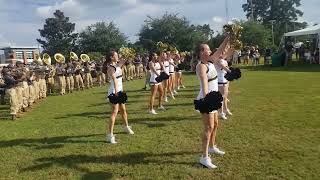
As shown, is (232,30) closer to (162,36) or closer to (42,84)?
(42,84)

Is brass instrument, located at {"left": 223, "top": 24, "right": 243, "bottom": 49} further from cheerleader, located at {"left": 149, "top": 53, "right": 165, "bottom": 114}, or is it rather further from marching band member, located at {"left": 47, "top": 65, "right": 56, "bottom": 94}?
marching band member, located at {"left": 47, "top": 65, "right": 56, "bottom": 94}

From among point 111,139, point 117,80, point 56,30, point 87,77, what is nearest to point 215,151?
point 111,139

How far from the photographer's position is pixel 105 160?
8.51 metres

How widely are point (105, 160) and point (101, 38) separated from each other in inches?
1959

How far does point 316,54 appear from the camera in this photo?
116 feet

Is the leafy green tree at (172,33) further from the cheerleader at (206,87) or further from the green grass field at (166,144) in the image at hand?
the cheerleader at (206,87)

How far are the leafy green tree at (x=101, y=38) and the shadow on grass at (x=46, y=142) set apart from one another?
46.3 metres

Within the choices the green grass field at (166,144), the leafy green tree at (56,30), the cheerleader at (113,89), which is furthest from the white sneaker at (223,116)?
the leafy green tree at (56,30)

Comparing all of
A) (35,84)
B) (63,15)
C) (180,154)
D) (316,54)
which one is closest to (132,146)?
(180,154)

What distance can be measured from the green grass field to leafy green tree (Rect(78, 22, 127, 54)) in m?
42.6

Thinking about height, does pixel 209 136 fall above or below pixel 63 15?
below

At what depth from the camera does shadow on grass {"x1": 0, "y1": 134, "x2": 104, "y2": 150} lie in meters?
10.1

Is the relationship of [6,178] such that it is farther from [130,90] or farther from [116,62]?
[130,90]

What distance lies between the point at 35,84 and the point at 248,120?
36.5 feet
